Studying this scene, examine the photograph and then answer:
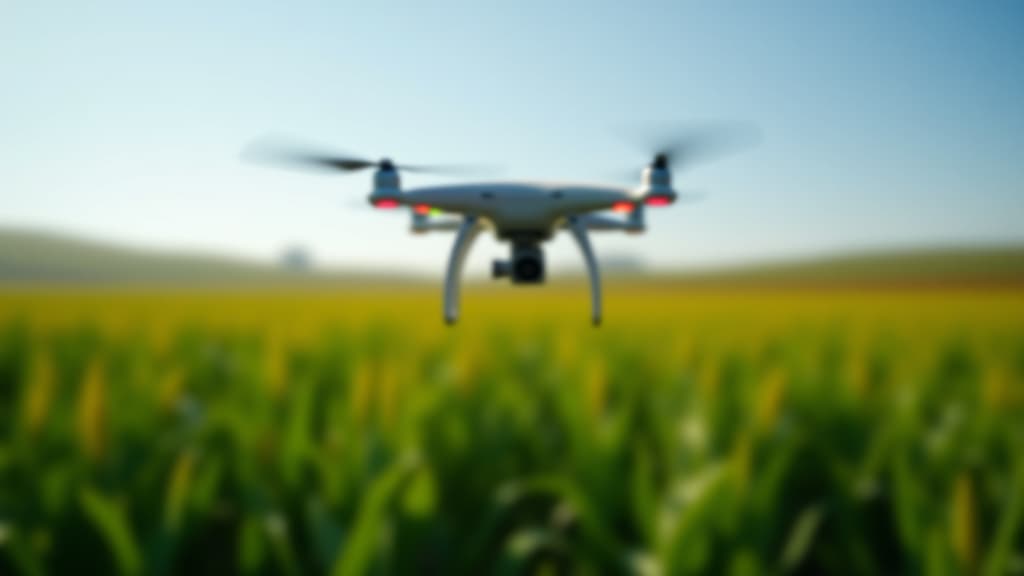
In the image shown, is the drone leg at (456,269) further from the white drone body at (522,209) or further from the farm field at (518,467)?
the farm field at (518,467)

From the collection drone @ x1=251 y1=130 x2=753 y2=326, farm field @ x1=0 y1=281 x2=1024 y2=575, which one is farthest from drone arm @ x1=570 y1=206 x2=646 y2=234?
farm field @ x1=0 y1=281 x2=1024 y2=575

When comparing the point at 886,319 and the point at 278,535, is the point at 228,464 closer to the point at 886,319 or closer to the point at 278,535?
the point at 278,535

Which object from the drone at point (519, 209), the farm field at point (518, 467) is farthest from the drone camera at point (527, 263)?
the farm field at point (518, 467)

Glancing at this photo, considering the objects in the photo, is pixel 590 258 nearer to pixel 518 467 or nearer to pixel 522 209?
pixel 522 209

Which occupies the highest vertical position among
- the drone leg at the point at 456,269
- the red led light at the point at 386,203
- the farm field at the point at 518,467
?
the red led light at the point at 386,203

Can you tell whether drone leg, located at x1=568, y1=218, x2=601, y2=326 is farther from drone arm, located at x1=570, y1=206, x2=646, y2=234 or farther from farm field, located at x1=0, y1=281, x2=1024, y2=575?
farm field, located at x1=0, y1=281, x2=1024, y2=575

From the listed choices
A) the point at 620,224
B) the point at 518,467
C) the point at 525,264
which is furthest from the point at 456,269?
the point at 518,467
